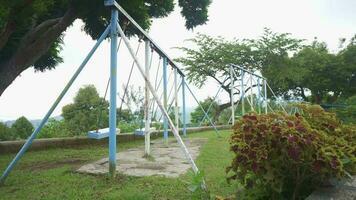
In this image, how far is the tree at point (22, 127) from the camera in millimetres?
10552

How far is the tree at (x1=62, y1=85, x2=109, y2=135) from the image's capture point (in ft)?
36.6

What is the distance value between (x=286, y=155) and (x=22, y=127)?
10170 millimetres

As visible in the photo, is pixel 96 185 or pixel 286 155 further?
pixel 96 185

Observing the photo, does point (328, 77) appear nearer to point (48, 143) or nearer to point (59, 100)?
point (48, 143)

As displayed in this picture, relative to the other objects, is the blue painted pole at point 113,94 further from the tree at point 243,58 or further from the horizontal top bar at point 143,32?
the tree at point 243,58

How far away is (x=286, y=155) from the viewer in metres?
2.42

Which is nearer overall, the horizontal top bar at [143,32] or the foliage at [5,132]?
the horizontal top bar at [143,32]

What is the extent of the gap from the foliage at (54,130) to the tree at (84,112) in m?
0.19

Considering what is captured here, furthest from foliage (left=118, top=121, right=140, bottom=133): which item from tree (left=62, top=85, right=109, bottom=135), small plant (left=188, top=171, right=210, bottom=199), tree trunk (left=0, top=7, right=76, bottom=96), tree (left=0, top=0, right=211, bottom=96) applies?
small plant (left=188, top=171, right=210, bottom=199)

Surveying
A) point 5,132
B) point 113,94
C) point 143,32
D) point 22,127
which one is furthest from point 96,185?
point 22,127

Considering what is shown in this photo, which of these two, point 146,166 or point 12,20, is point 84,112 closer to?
point 146,166

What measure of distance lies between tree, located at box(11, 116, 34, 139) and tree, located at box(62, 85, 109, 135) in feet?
→ 3.83

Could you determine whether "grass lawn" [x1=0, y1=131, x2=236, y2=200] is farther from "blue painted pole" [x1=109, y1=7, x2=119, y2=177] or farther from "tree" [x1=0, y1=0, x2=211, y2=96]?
"tree" [x1=0, y1=0, x2=211, y2=96]

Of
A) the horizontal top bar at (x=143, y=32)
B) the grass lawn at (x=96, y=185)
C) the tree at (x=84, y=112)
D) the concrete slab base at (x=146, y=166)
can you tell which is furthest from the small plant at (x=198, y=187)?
the tree at (x=84, y=112)
